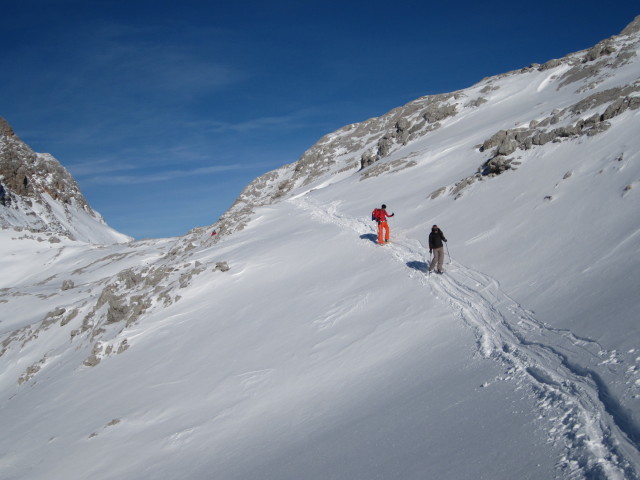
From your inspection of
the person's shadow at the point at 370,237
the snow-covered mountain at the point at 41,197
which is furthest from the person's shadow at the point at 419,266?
the snow-covered mountain at the point at 41,197

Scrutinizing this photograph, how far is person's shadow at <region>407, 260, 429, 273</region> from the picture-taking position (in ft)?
46.4

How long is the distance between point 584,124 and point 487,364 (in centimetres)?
1686

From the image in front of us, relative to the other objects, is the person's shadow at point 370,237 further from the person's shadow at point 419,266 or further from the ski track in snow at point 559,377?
the ski track in snow at point 559,377

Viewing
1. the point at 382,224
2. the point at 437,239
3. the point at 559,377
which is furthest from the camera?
the point at 382,224

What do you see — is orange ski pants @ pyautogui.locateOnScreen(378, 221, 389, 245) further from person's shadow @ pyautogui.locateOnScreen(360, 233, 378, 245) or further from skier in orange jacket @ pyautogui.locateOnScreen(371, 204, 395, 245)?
person's shadow @ pyautogui.locateOnScreen(360, 233, 378, 245)

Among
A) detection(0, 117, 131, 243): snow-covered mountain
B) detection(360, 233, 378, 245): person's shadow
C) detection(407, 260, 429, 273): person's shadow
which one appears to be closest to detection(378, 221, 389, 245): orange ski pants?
detection(360, 233, 378, 245): person's shadow

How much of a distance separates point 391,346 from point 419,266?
5753 millimetres

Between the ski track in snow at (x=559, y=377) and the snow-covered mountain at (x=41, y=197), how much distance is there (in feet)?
331

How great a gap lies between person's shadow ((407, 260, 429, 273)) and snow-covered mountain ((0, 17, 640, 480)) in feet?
0.49

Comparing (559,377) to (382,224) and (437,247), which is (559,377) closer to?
(437,247)

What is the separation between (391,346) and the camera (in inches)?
371

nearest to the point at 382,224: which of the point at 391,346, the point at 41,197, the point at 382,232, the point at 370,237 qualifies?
→ the point at 382,232

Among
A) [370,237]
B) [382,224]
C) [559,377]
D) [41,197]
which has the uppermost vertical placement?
[41,197]

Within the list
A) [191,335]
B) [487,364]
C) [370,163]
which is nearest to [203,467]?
[487,364]
